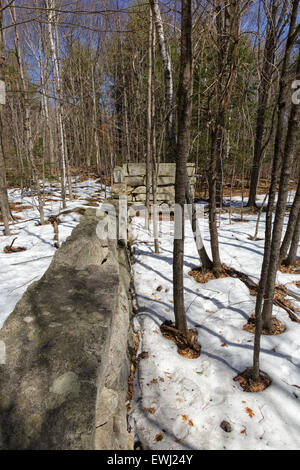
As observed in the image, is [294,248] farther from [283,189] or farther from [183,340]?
[183,340]

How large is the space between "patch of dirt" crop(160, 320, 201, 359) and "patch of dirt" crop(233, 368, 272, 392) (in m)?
0.45

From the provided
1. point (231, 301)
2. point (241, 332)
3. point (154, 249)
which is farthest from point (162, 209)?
point (241, 332)

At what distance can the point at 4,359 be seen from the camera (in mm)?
1227

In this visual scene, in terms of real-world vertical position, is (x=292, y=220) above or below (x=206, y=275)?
above

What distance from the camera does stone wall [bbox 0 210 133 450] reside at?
959mm

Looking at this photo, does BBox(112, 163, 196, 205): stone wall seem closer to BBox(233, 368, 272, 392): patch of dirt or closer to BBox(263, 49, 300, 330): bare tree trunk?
BBox(263, 49, 300, 330): bare tree trunk

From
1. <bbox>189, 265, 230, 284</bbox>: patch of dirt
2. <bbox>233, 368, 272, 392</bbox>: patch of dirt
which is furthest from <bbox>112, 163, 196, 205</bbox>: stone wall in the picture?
<bbox>233, 368, 272, 392</bbox>: patch of dirt

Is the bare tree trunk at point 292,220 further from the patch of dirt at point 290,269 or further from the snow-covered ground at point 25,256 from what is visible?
the snow-covered ground at point 25,256

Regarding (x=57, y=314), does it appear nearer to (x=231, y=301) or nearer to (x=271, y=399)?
(x=271, y=399)

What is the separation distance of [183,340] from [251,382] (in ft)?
2.43

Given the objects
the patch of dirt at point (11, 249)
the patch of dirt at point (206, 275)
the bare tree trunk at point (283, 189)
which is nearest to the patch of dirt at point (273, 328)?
the bare tree trunk at point (283, 189)

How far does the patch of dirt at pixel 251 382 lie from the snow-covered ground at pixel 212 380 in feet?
0.14

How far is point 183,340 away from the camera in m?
2.48

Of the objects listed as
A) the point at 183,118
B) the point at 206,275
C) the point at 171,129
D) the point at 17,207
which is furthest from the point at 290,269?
the point at 17,207
